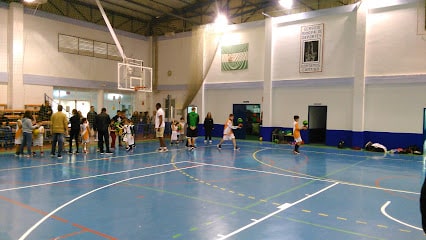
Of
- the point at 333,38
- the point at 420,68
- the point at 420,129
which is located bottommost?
the point at 420,129

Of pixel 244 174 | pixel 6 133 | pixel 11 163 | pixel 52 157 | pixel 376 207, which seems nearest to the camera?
pixel 376 207

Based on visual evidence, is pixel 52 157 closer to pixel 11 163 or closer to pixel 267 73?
pixel 11 163

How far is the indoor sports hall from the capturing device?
5.91 meters

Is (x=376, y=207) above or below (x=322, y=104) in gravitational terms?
below

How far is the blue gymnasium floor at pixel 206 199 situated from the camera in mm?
5145

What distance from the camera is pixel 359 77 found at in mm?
17156

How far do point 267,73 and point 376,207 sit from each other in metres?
14.6

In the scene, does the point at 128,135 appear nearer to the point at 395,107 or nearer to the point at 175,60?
the point at 175,60

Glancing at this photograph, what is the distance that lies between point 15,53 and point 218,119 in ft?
42.4

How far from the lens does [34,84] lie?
1923cm

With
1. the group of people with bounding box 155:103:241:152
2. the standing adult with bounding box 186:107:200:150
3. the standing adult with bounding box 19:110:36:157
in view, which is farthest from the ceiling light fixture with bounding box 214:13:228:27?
the standing adult with bounding box 19:110:36:157

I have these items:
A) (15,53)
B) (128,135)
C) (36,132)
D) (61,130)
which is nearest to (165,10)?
(15,53)

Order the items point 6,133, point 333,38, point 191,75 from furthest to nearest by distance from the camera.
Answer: point 191,75 → point 333,38 → point 6,133

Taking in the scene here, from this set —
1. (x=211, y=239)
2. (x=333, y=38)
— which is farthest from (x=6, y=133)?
(x=333, y=38)
